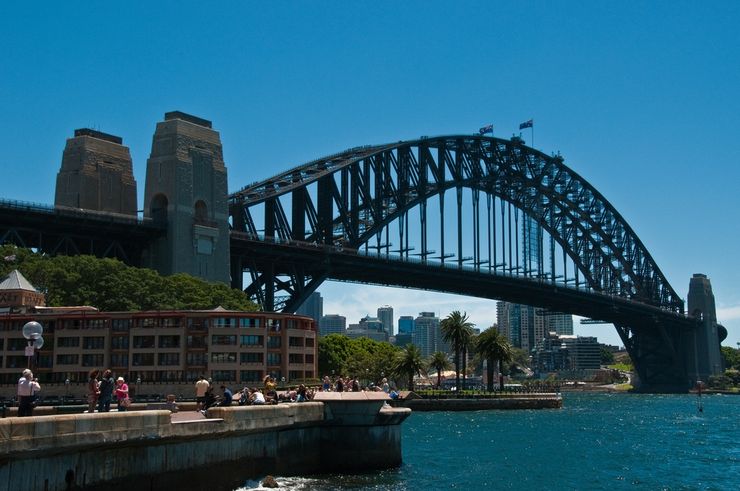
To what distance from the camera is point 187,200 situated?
109188 millimetres

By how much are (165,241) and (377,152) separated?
54211 mm

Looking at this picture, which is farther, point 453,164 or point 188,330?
point 453,164

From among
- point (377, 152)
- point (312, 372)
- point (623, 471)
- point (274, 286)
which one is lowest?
point (623, 471)

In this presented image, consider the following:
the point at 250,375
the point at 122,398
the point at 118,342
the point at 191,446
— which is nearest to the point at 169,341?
the point at 118,342

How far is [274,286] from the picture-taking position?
130m

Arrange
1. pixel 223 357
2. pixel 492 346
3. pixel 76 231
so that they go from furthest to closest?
pixel 492 346 < pixel 76 231 < pixel 223 357

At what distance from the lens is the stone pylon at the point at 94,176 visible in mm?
110812

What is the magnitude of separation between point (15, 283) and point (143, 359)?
1486 cm

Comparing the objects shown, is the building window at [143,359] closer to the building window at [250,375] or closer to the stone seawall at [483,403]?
the building window at [250,375]

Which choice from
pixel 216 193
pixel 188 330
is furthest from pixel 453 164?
pixel 188 330

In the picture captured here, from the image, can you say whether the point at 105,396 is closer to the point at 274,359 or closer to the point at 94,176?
the point at 274,359

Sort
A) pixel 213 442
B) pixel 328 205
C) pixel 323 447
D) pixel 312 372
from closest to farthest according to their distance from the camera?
pixel 213 442, pixel 323 447, pixel 312 372, pixel 328 205

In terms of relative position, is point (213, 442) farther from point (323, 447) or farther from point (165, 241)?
point (165, 241)

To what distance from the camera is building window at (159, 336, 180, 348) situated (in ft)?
264
